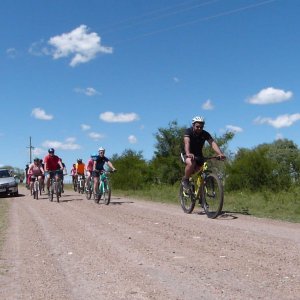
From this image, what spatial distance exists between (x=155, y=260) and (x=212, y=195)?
189 inches

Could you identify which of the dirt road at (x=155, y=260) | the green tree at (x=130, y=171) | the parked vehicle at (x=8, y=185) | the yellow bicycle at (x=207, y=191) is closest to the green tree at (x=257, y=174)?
the green tree at (x=130, y=171)

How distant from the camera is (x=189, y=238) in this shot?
775cm

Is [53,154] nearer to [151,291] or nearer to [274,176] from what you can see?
[274,176]

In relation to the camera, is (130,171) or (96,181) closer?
(96,181)

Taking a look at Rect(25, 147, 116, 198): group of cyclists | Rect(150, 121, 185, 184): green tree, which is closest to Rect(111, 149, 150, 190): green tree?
Rect(150, 121, 185, 184): green tree

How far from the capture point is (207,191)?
10992 mm

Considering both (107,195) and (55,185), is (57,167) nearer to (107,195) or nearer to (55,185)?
(55,185)

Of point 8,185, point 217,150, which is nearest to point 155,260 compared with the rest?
point 217,150

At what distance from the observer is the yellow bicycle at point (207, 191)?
1051 cm

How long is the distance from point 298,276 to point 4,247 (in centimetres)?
462

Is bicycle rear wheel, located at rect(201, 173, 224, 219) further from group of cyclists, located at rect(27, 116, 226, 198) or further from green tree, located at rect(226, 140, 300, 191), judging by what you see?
green tree, located at rect(226, 140, 300, 191)

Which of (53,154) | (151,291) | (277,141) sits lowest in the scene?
(151,291)

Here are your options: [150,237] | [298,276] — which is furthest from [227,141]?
[298,276]

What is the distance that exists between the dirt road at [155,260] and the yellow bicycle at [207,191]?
24.1 inches
